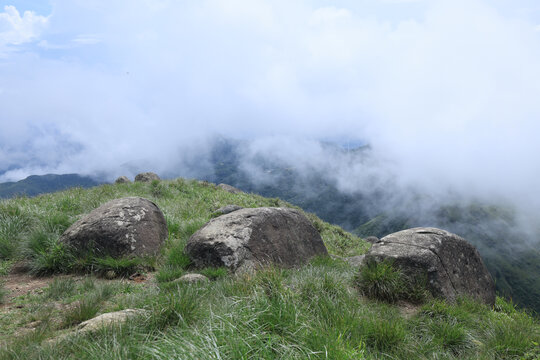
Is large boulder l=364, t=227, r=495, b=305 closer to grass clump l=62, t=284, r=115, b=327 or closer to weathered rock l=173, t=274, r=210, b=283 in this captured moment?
weathered rock l=173, t=274, r=210, b=283

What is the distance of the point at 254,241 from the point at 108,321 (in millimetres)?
4926

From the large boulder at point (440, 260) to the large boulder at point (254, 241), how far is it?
2.53m

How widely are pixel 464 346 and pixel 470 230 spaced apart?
228 m

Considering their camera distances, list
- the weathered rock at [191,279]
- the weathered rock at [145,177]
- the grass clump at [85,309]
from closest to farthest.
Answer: the grass clump at [85,309] < the weathered rock at [191,279] < the weathered rock at [145,177]

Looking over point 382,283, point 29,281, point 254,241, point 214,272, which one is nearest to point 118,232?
point 29,281

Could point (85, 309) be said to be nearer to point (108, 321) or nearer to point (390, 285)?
point (108, 321)

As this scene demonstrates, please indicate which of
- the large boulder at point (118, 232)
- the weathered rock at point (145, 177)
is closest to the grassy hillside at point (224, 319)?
the large boulder at point (118, 232)

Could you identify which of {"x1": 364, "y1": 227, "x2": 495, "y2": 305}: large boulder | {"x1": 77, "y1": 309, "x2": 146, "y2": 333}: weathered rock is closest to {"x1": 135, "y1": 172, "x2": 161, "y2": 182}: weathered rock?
{"x1": 364, "y1": 227, "x2": 495, "y2": 305}: large boulder

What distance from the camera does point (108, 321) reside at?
4477 mm

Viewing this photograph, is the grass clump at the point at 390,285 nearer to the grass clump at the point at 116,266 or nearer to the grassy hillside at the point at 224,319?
the grassy hillside at the point at 224,319

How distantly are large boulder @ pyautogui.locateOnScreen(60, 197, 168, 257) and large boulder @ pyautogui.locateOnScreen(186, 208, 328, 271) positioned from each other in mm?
1265

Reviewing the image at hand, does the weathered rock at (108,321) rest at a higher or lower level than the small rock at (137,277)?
higher

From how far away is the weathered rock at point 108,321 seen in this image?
4.29m

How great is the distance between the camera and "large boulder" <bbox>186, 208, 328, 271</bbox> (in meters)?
8.53
